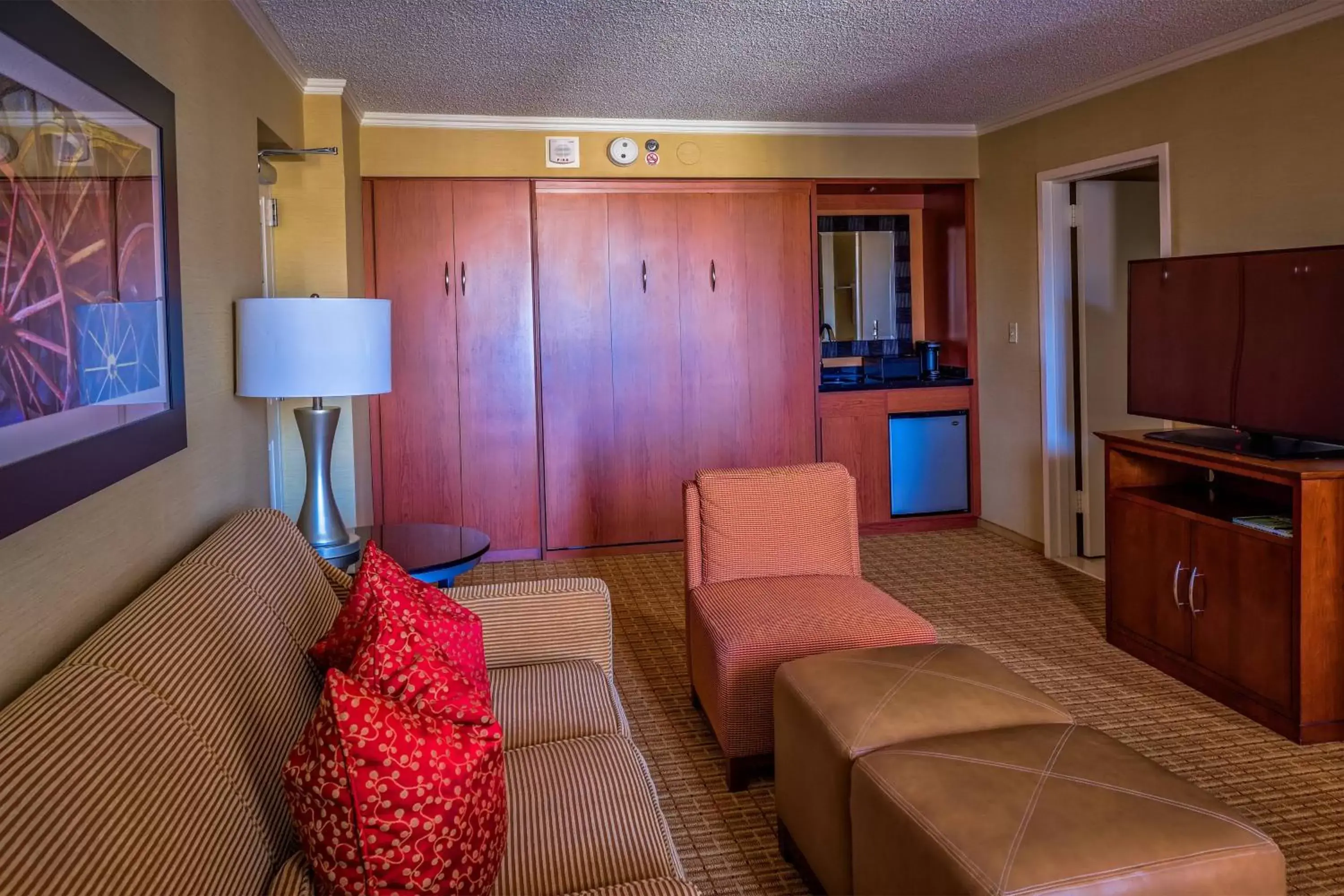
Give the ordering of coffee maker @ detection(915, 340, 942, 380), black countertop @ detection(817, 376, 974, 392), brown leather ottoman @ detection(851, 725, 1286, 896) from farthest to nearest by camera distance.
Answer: coffee maker @ detection(915, 340, 942, 380), black countertop @ detection(817, 376, 974, 392), brown leather ottoman @ detection(851, 725, 1286, 896)

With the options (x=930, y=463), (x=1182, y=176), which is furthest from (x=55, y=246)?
(x=930, y=463)

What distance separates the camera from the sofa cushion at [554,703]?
205 cm

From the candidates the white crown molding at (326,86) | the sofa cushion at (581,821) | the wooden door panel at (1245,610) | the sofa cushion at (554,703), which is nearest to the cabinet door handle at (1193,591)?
the wooden door panel at (1245,610)

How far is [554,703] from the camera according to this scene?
218cm

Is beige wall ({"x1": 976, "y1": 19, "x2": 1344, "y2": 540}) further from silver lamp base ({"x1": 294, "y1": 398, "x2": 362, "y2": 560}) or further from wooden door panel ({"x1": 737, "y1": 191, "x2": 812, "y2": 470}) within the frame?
silver lamp base ({"x1": 294, "y1": 398, "x2": 362, "y2": 560})

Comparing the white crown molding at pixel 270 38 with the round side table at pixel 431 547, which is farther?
the white crown molding at pixel 270 38

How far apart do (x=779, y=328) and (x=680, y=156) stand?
1127mm

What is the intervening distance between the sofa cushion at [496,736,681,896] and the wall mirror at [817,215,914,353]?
4.33m

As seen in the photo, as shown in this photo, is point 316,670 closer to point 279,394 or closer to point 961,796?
point 279,394

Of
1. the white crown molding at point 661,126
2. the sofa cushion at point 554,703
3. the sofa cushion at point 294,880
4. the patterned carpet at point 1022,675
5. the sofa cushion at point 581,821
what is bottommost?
the patterned carpet at point 1022,675

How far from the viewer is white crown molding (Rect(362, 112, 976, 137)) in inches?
196

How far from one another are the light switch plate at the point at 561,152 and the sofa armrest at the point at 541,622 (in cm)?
322

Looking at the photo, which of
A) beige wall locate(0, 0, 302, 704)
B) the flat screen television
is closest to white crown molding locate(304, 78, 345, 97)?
beige wall locate(0, 0, 302, 704)

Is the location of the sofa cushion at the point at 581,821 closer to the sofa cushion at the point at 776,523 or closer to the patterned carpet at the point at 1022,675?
the patterned carpet at the point at 1022,675
